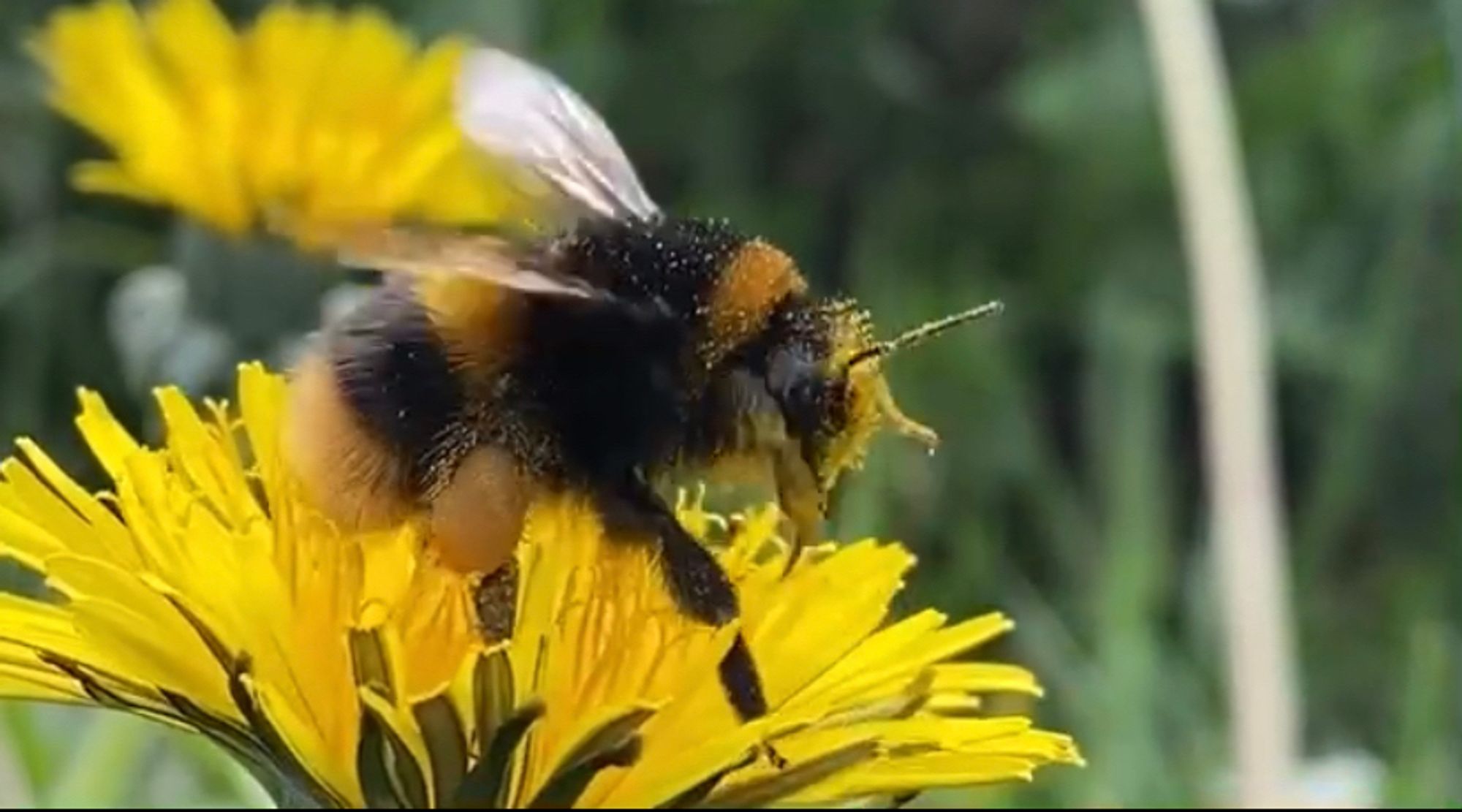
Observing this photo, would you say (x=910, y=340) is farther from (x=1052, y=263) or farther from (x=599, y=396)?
(x=1052, y=263)

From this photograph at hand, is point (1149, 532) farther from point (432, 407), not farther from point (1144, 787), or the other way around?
point (432, 407)

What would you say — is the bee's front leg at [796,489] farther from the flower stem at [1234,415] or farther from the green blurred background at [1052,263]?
the green blurred background at [1052,263]

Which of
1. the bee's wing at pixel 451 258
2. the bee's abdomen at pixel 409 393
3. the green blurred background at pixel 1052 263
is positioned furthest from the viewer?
the green blurred background at pixel 1052 263

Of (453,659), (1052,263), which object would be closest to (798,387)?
(453,659)

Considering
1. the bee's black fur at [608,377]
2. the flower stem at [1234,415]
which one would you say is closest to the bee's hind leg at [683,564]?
the bee's black fur at [608,377]

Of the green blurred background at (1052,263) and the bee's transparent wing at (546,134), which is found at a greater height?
the green blurred background at (1052,263)

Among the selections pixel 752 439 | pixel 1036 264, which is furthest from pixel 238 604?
pixel 1036 264
